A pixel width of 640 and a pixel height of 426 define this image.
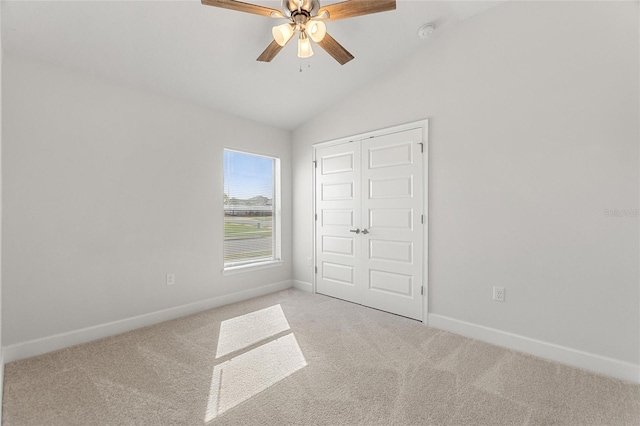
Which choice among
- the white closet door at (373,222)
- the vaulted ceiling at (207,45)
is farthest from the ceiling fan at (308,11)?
the white closet door at (373,222)

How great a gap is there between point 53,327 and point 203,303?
1.36m

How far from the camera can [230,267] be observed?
3908mm

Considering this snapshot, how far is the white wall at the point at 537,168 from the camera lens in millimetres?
2195

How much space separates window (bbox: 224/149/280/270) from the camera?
3.92 metres

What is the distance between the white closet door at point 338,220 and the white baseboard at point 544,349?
47.5 inches

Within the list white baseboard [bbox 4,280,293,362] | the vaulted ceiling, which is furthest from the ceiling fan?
white baseboard [bbox 4,280,293,362]

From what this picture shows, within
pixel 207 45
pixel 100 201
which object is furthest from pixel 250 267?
pixel 207 45

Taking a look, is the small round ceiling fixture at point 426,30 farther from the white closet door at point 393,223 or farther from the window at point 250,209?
the window at point 250,209

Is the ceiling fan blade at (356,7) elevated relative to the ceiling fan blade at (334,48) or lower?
elevated

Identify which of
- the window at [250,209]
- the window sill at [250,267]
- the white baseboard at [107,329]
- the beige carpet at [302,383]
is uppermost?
the window at [250,209]

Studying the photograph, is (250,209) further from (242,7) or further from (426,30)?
(426,30)

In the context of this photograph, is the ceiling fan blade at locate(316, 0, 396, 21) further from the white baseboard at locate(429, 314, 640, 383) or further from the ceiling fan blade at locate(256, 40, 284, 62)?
the white baseboard at locate(429, 314, 640, 383)

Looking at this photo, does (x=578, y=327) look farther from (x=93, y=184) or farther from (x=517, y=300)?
(x=93, y=184)

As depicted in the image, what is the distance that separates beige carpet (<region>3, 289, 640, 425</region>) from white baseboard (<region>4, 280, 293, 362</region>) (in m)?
0.10
